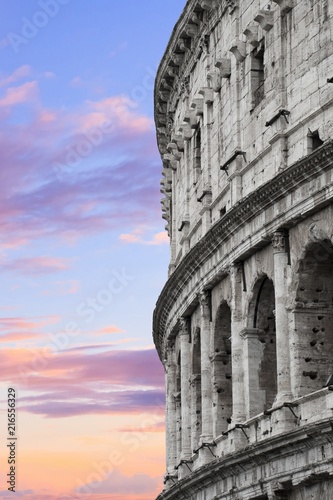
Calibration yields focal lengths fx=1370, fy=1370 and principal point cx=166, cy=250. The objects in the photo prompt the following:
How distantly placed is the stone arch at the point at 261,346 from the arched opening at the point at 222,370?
9.90 feet

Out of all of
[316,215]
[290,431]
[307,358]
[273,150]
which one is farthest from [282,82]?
[290,431]

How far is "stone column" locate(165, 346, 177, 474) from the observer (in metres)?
48.7

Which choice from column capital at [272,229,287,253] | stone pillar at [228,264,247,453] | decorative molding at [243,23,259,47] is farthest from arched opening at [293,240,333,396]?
decorative molding at [243,23,259,47]

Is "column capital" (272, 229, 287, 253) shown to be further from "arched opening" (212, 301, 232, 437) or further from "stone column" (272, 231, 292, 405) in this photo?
"arched opening" (212, 301, 232, 437)

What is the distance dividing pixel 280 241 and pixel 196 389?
10728 millimetres

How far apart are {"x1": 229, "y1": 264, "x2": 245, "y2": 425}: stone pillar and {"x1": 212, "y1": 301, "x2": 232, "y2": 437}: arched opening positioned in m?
2.18

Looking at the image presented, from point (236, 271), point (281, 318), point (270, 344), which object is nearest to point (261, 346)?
point (270, 344)

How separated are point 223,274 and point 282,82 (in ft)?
20.0

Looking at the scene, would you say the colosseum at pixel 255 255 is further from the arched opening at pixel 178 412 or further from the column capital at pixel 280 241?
the arched opening at pixel 178 412

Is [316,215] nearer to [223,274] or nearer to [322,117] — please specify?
[322,117]

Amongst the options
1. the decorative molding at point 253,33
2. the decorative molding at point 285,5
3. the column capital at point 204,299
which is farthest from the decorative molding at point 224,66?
the column capital at point 204,299

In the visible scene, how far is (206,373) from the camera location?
40.5 metres

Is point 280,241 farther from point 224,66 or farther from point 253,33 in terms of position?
point 224,66

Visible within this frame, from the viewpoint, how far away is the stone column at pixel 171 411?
4866cm
